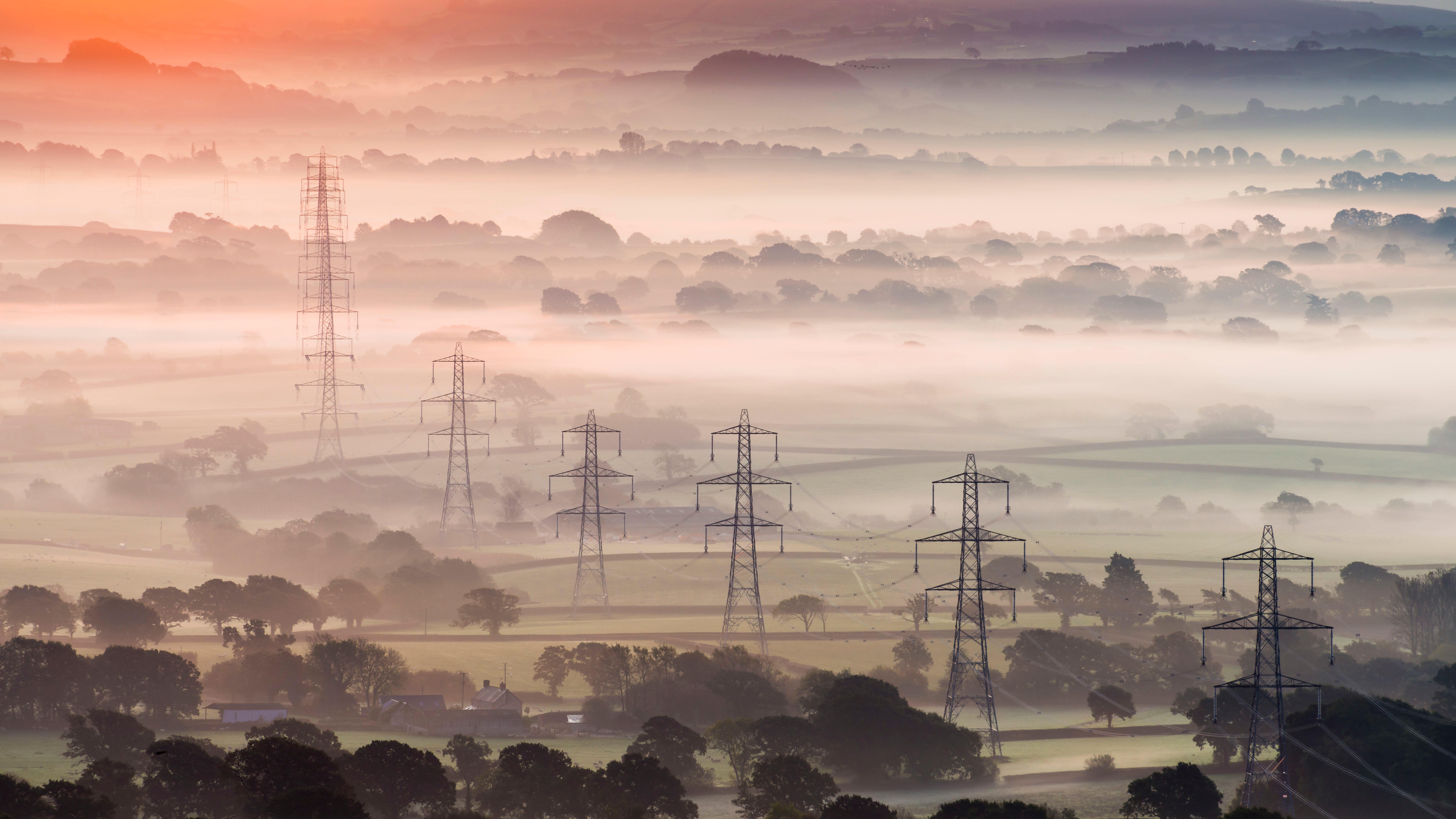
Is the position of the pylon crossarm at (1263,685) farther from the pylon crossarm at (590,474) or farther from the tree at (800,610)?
the pylon crossarm at (590,474)

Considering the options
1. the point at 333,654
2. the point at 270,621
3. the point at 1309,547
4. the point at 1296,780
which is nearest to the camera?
the point at 1296,780

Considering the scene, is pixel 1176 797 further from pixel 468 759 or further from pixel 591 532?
pixel 591 532

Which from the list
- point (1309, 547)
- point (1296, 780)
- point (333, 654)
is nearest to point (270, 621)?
point (333, 654)

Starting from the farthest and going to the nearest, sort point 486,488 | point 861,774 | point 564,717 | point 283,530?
point 486,488
point 283,530
point 564,717
point 861,774

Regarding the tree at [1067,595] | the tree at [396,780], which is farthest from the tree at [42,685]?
the tree at [1067,595]

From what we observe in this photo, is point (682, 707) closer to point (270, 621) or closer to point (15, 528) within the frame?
point (270, 621)

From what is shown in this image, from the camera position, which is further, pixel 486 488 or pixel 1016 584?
pixel 486 488

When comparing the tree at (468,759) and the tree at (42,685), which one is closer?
the tree at (468,759)
